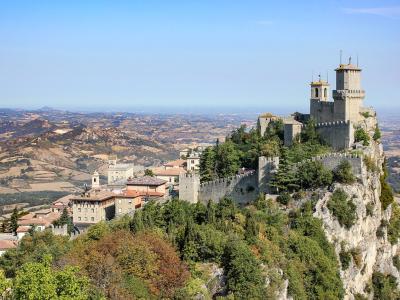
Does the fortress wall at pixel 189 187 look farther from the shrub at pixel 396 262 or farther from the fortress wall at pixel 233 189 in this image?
the shrub at pixel 396 262

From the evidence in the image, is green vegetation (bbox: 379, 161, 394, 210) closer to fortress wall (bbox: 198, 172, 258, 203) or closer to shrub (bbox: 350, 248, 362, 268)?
shrub (bbox: 350, 248, 362, 268)

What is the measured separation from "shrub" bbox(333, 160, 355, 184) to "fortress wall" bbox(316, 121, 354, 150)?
12.9 feet

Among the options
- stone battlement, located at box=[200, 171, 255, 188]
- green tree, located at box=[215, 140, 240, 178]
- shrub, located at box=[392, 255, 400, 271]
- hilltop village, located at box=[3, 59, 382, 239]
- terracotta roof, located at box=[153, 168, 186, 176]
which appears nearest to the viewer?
hilltop village, located at box=[3, 59, 382, 239]

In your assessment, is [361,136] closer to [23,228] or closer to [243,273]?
[243,273]

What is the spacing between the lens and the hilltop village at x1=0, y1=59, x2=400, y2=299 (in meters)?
37.4

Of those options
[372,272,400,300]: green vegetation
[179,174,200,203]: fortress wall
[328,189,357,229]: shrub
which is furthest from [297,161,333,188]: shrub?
[372,272,400,300]: green vegetation

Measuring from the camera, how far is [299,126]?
170 ft

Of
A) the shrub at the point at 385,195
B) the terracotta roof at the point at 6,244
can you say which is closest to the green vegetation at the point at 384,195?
the shrub at the point at 385,195

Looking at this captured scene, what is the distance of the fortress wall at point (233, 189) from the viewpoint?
4734cm

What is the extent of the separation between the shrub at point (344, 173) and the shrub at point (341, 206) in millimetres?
851

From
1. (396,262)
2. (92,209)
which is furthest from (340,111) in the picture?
(92,209)

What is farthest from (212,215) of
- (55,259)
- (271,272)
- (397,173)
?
(397,173)

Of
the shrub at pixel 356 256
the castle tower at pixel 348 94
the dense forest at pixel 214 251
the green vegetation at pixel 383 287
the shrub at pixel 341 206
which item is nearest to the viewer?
the dense forest at pixel 214 251

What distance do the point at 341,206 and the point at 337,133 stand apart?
22.7ft
